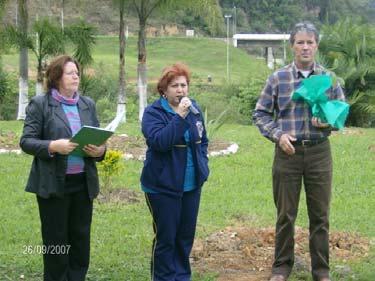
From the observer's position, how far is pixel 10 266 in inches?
218

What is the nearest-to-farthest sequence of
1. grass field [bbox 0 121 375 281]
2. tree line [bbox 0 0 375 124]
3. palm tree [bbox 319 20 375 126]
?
grass field [bbox 0 121 375 281] < tree line [bbox 0 0 375 124] < palm tree [bbox 319 20 375 126]

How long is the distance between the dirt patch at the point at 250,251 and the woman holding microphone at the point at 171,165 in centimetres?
75

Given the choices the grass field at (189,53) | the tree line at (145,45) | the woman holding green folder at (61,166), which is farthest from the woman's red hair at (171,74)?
the grass field at (189,53)

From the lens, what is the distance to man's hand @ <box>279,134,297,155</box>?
4688 millimetres

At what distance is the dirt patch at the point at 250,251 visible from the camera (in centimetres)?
535

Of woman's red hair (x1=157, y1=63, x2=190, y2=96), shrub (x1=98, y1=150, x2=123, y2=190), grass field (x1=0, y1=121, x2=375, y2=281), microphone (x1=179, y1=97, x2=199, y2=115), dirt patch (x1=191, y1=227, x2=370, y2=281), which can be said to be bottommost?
grass field (x1=0, y1=121, x2=375, y2=281)

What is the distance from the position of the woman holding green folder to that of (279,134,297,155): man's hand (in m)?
1.21

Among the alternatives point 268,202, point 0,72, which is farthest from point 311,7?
point 268,202

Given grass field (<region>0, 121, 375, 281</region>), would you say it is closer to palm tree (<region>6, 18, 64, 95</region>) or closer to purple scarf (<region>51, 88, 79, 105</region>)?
purple scarf (<region>51, 88, 79, 105</region>)

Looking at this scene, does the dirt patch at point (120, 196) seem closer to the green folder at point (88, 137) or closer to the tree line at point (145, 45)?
the green folder at point (88, 137)

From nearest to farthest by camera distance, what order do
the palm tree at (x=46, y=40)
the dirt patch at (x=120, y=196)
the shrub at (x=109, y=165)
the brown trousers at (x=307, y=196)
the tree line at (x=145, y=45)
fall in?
the brown trousers at (x=307, y=196)
the shrub at (x=109, y=165)
the dirt patch at (x=120, y=196)
the palm tree at (x=46, y=40)
the tree line at (x=145, y=45)

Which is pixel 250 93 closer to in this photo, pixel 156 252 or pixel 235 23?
pixel 156 252

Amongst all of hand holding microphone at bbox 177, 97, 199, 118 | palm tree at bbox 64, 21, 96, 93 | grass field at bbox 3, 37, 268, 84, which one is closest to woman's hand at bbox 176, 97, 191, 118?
hand holding microphone at bbox 177, 97, 199, 118

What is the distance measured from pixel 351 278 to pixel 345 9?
80036 mm
